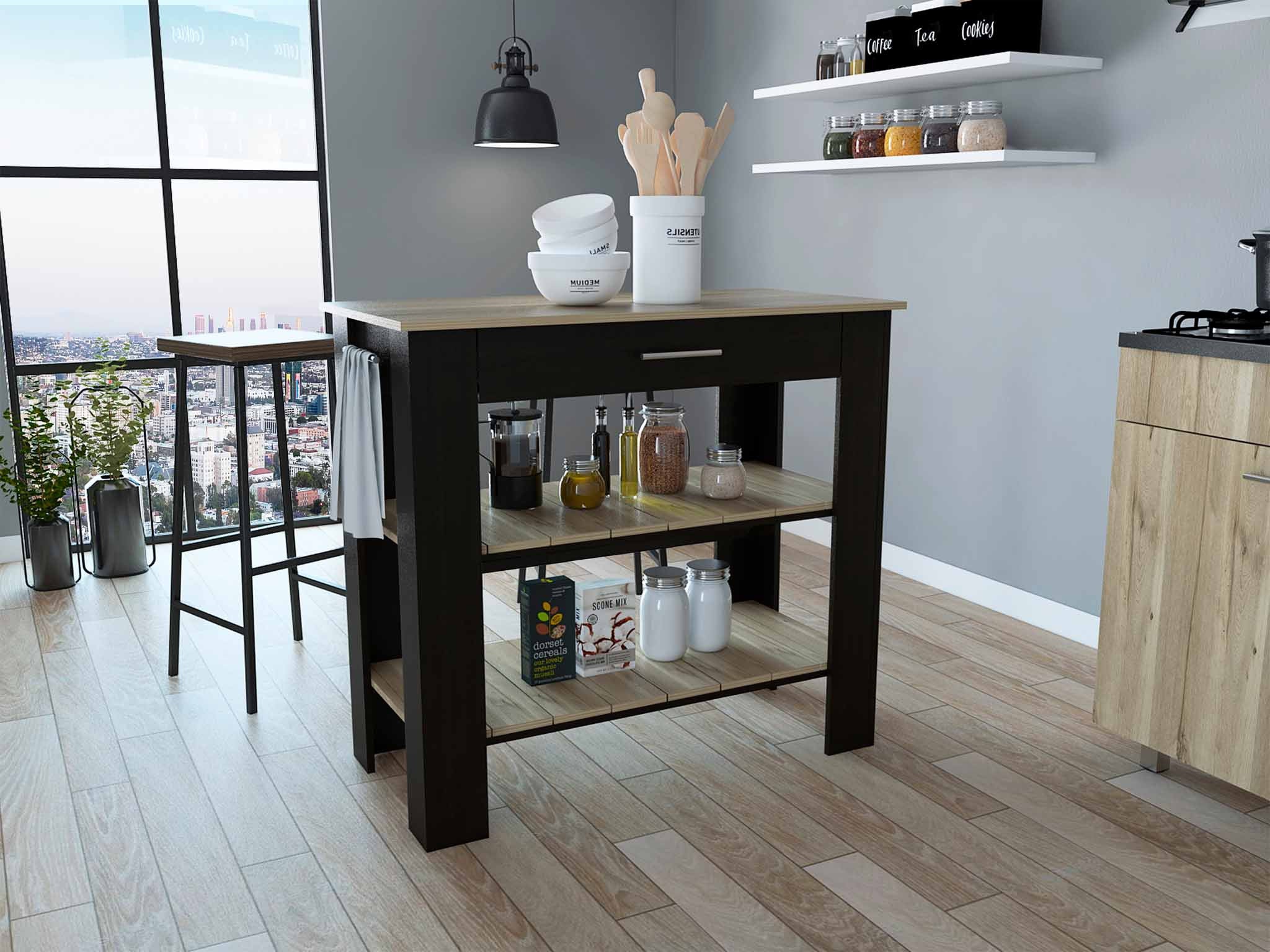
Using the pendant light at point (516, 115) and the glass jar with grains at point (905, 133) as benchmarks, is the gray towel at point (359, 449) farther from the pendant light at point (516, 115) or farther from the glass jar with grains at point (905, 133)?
the pendant light at point (516, 115)

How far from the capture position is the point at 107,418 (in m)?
4.04

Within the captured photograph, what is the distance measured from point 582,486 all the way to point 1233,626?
1.36 meters

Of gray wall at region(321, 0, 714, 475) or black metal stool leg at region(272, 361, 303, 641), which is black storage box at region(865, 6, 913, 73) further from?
black metal stool leg at region(272, 361, 303, 641)

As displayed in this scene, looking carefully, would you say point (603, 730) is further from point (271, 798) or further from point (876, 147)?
point (876, 147)

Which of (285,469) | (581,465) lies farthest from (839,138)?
(285,469)

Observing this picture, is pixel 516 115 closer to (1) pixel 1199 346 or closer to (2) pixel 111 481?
(2) pixel 111 481

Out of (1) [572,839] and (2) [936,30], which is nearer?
(1) [572,839]

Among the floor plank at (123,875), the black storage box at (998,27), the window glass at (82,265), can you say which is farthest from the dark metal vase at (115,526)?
the black storage box at (998,27)

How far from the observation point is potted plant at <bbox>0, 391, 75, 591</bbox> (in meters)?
3.96

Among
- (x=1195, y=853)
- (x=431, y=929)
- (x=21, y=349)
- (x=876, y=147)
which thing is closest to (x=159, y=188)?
(x=21, y=349)

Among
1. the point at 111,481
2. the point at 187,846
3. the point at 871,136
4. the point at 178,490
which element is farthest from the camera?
the point at 111,481

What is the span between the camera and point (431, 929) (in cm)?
207

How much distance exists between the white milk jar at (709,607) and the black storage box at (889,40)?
1.69 m

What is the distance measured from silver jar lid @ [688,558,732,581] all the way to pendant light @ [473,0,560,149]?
217 centimetres
